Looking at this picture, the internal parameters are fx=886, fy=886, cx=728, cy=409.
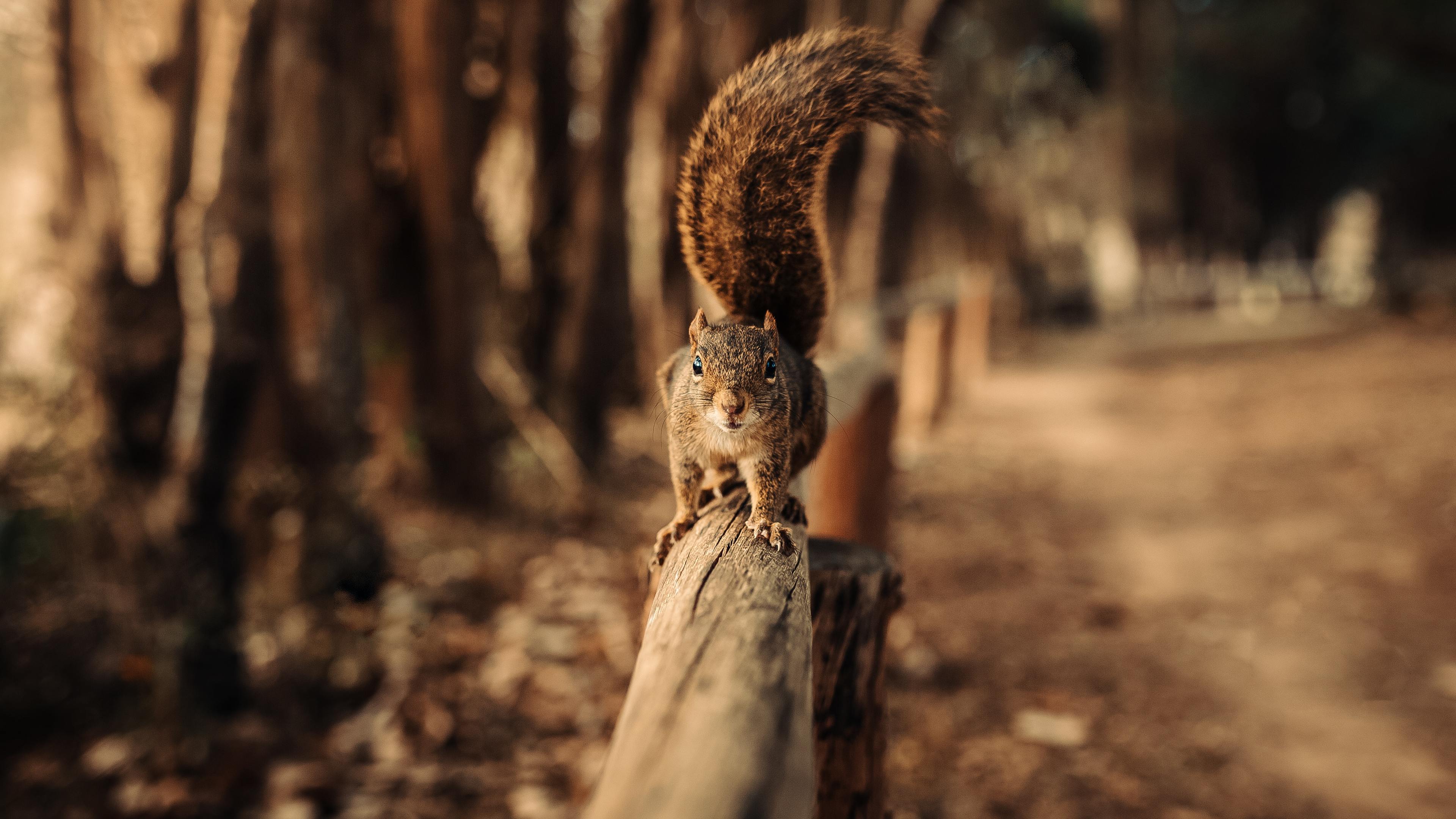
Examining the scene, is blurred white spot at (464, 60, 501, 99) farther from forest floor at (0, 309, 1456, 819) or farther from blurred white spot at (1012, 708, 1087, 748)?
blurred white spot at (1012, 708, 1087, 748)

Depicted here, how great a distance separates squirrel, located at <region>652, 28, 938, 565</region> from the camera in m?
1.36

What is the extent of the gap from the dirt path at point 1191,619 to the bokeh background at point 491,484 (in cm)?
2

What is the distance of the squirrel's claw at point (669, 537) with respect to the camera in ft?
4.71

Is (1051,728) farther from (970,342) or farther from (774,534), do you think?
(970,342)

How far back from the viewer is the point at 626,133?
17.1 ft

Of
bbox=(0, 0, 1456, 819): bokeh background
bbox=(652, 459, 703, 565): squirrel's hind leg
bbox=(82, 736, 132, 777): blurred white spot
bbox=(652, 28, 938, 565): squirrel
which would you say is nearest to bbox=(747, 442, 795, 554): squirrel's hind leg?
bbox=(652, 28, 938, 565): squirrel

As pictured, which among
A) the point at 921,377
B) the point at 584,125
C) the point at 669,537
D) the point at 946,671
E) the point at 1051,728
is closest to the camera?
the point at 669,537

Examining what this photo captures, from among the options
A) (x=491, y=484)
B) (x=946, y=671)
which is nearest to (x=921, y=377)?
(x=491, y=484)

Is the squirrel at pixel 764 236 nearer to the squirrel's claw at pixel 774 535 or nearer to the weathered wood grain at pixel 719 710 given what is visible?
the squirrel's claw at pixel 774 535

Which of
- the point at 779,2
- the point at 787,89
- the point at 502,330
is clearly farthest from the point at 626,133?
the point at 787,89

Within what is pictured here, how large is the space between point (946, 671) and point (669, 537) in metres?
2.28

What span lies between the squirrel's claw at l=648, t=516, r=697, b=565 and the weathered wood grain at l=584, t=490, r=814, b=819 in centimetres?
36

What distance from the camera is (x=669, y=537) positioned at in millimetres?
1480

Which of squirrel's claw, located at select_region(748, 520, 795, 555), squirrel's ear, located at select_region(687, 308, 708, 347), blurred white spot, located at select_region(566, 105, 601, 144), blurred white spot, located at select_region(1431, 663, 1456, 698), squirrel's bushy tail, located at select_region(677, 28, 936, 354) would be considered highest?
blurred white spot, located at select_region(566, 105, 601, 144)
